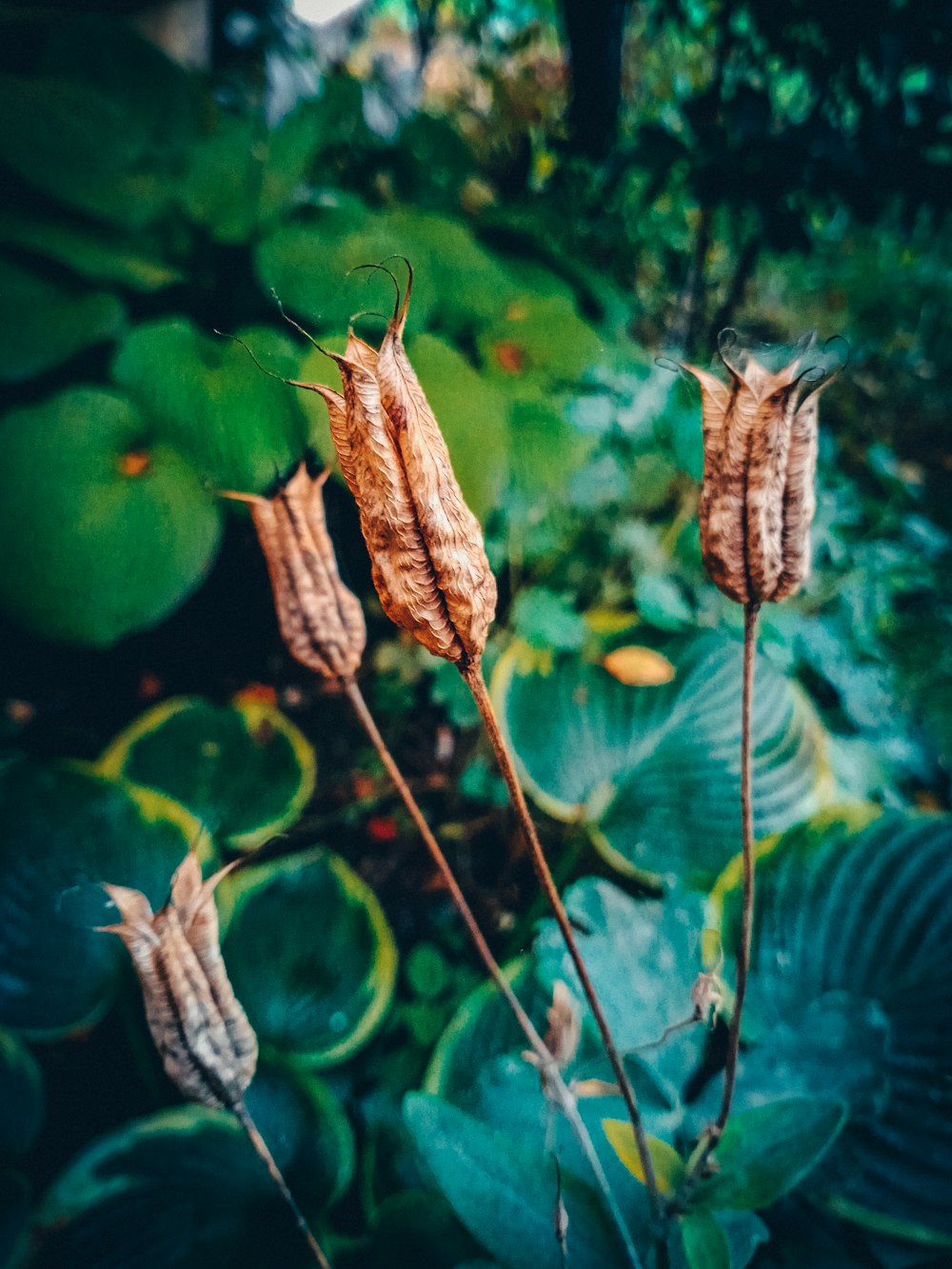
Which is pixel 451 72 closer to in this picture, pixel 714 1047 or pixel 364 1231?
pixel 714 1047

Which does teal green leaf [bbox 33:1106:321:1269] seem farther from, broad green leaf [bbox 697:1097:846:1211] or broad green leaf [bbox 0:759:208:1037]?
broad green leaf [bbox 697:1097:846:1211]

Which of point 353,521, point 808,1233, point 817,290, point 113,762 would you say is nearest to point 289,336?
point 353,521

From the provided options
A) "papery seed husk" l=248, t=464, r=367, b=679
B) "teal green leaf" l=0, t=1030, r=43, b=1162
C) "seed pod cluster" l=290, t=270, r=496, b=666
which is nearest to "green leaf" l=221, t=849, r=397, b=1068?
"teal green leaf" l=0, t=1030, r=43, b=1162

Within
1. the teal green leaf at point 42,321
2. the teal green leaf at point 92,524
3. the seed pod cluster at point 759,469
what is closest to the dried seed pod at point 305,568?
the seed pod cluster at point 759,469

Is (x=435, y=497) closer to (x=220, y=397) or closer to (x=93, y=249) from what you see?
(x=220, y=397)

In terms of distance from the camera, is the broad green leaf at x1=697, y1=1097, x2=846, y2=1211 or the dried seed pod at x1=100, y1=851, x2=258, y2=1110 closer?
the dried seed pod at x1=100, y1=851, x2=258, y2=1110
